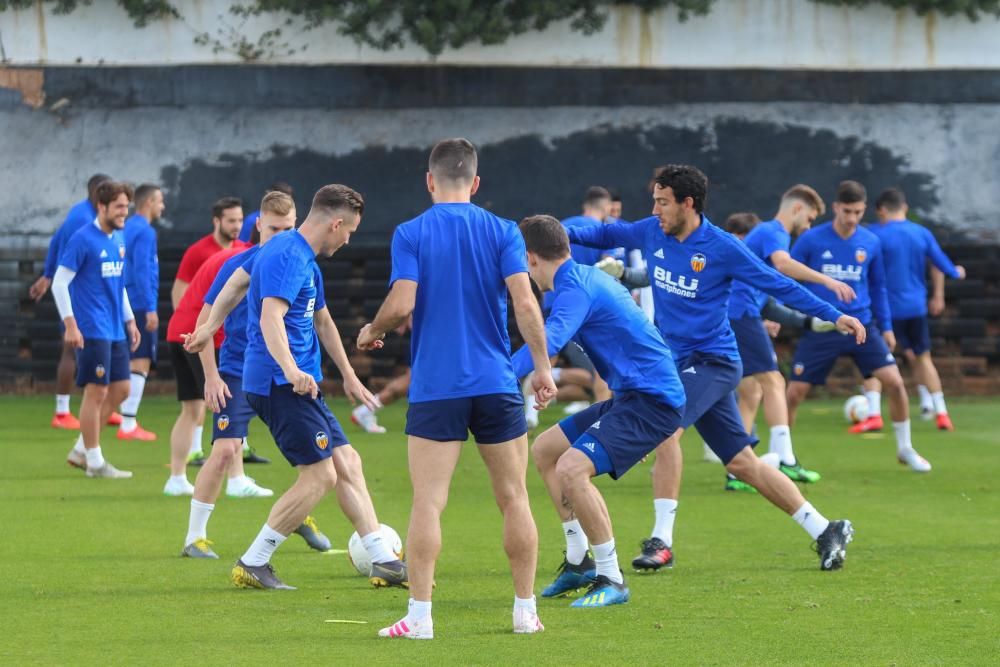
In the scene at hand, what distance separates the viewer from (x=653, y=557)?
866 centimetres

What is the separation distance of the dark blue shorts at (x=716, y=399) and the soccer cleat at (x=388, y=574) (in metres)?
1.82

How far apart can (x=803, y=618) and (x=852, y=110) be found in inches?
590

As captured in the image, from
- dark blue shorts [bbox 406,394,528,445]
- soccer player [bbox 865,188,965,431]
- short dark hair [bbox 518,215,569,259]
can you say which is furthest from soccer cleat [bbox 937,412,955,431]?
dark blue shorts [bbox 406,394,528,445]

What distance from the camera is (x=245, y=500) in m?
11.4

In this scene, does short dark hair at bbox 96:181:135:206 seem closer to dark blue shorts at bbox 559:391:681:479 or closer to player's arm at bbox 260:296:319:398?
player's arm at bbox 260:296:319:398

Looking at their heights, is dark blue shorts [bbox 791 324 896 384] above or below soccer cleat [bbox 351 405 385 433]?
above

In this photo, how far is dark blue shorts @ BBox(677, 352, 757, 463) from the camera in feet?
29.4

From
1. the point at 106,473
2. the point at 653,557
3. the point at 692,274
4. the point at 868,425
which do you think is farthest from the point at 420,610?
the point at 868,425

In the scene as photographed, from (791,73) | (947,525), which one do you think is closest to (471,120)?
(791,73)

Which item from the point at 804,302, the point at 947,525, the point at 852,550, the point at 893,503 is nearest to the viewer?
the point at 804,302

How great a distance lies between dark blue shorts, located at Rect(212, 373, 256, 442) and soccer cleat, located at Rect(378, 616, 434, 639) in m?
2.93

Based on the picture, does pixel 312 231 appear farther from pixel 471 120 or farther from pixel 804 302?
pixel 471 120

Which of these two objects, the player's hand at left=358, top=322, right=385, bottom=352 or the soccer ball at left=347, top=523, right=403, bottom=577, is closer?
the player's hand at left=358, top=322, right=385, bottom=352

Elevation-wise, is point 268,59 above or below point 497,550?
above
